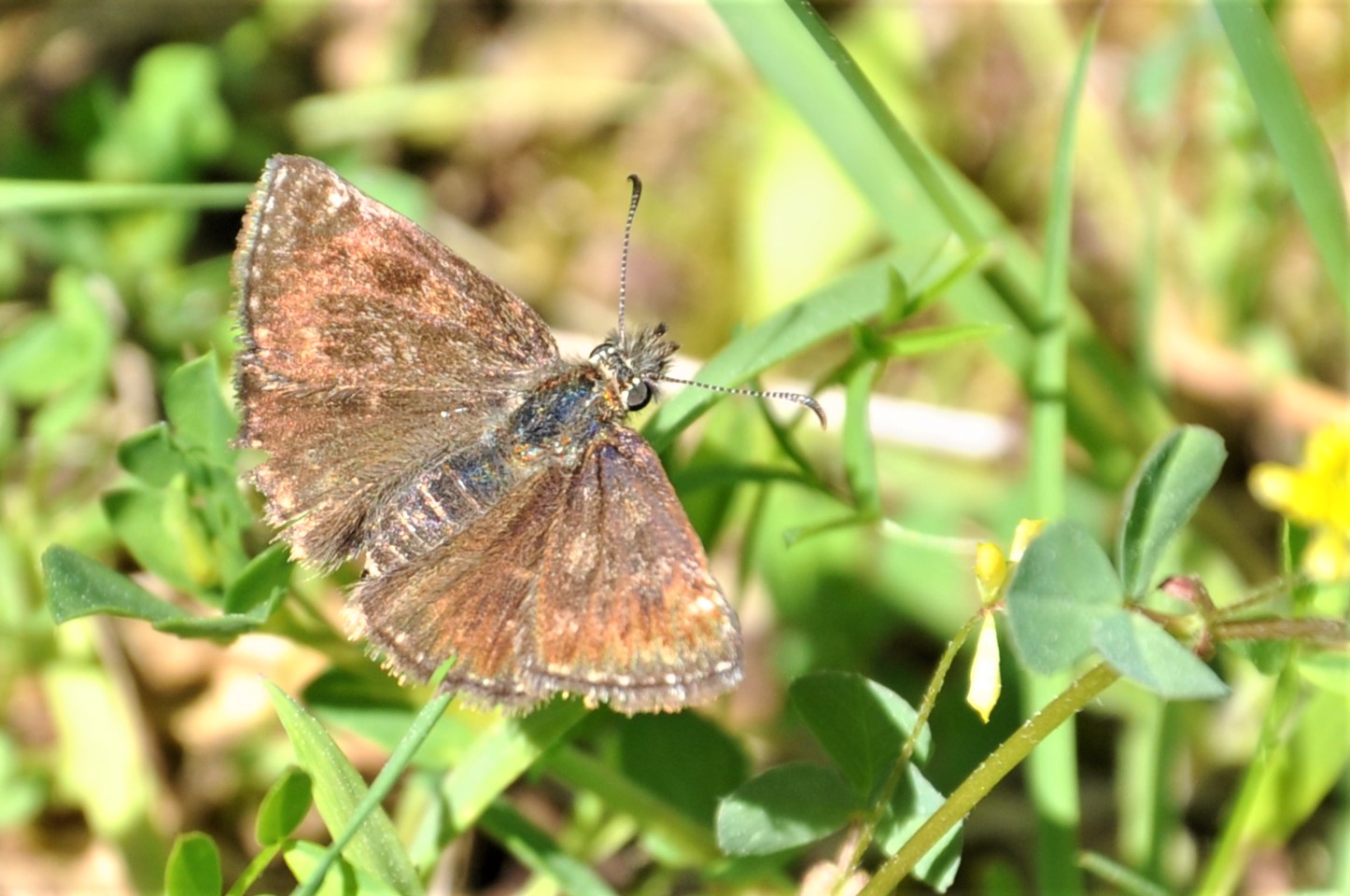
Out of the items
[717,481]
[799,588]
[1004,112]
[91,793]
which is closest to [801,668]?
[799,588]

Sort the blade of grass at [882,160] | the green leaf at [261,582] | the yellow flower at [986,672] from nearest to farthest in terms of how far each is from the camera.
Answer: the yellow flower at [986,672], the green leaf at [261,582], the blade of grass at [882,160]

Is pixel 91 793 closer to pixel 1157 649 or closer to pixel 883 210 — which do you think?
pixel 883 210

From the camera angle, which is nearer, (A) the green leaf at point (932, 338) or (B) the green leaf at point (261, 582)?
(B) the green leaf at point (261, 582)

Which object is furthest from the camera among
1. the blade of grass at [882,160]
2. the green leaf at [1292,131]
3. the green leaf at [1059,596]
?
the blade of grass at [882,160]

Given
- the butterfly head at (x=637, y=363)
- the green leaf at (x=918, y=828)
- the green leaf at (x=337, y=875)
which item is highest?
the butterfly head at (x=637, y=363)

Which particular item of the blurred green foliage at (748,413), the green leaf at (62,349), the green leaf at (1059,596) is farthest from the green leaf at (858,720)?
the green leaf at (62,349)

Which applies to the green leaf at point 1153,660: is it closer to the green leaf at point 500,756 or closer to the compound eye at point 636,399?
the green leaf at point 500,756

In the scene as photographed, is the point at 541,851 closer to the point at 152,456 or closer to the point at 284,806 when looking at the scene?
the point at 284,806
